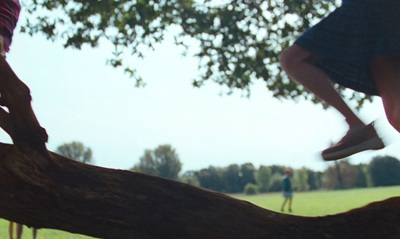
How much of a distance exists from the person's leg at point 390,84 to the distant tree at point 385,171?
8536 cm

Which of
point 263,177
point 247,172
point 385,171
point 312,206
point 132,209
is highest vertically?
point 247,172

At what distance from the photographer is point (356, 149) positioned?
241 cm

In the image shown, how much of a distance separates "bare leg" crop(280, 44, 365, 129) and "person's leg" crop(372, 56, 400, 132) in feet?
0.50

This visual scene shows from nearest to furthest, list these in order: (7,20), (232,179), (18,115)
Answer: (18,115)
(7,20)
(232,179)

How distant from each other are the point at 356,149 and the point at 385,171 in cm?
8846

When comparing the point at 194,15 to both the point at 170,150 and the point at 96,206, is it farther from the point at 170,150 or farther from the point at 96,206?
the point at 170,150

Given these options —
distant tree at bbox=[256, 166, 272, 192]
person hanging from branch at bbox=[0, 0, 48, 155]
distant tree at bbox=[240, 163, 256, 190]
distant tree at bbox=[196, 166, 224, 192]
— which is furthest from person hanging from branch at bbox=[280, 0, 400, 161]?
distant tree at bbox=[240, 163, 256, 190]

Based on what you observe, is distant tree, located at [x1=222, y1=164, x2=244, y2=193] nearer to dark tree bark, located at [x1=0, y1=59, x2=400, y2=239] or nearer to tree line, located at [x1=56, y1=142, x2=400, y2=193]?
tree line, located at [x1=56, y1=142, x2=400, y2=193]

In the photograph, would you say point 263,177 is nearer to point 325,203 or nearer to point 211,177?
point 211,177

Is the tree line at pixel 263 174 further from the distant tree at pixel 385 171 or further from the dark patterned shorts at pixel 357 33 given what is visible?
the dark patterned shorts at pixel 357 33

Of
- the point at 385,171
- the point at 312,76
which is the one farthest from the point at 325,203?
the point at 385,171

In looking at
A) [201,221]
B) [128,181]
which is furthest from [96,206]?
[201,221]

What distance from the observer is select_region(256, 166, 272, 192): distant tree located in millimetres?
93713

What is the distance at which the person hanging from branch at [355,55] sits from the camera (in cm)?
238
